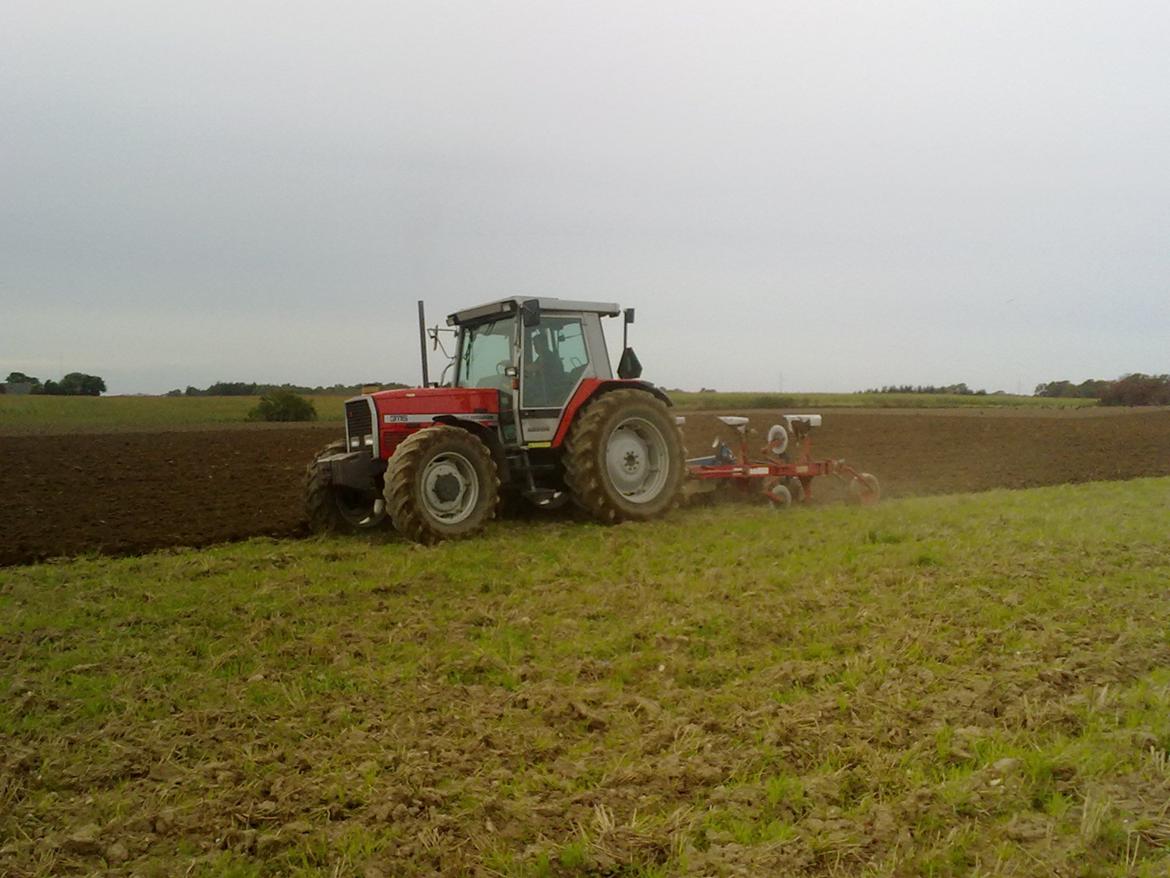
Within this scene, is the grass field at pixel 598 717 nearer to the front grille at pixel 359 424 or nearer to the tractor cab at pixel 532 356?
the front grille at pixel 359 424

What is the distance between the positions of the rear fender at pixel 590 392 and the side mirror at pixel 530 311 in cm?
93

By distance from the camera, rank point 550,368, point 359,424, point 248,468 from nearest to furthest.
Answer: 1. point 359,424
2. point 550,368
3. point 248,468

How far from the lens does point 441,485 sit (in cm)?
861

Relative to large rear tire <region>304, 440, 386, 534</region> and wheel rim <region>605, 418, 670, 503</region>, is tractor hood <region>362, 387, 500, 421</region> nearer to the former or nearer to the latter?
large rear tire <region>304, 440, 386, 534</region>

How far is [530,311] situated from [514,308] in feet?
0.94

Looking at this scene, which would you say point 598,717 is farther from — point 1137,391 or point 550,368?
point 1137,391

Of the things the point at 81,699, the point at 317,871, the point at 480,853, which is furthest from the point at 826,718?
the point at 81,699

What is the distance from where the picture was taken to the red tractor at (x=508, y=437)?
859 cm

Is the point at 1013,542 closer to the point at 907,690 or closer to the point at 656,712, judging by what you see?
the point at 907,690

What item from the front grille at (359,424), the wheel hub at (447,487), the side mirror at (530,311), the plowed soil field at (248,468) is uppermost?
the side mirror at (530,311)

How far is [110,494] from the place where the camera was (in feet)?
39.8

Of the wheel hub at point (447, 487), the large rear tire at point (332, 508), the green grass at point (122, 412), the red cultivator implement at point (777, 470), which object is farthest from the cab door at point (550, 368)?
the green grass at point (122, 412)

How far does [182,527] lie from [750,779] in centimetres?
795

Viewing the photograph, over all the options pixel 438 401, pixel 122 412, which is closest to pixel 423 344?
pixel 438 401
